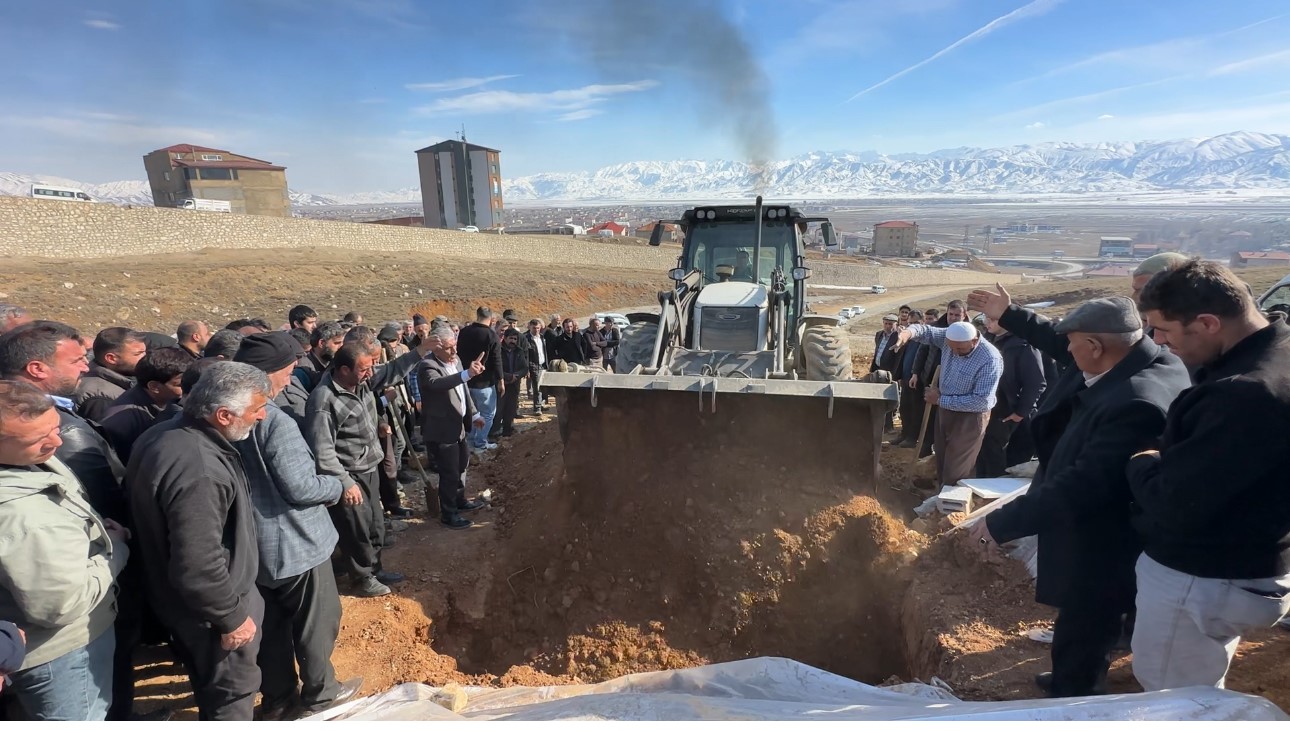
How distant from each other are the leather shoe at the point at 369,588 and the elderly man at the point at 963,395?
4274 millimetres

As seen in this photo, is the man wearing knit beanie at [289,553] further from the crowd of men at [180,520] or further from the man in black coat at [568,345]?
the man in black coat at [568,345]

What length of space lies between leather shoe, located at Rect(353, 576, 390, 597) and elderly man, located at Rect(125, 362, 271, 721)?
4.77 feet

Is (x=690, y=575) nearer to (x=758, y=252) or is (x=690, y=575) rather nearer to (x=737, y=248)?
(x=758, y=252)

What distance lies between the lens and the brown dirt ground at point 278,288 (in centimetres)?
1459

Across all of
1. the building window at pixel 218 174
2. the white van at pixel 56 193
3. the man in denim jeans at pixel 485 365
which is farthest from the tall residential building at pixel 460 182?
the man in denim jeans at pixel 485 365

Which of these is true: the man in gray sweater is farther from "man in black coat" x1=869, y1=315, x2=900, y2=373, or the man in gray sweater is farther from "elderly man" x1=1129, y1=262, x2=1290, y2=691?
"man in black coat" x1=869, y1=315, x2=900, y2=373

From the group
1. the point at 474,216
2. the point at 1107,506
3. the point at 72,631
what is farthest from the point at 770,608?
the point at 474,216

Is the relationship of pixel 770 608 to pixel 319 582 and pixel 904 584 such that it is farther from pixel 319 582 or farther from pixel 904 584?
pixel 319 582

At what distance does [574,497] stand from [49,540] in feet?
9.93

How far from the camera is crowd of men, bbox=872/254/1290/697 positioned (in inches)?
72.6

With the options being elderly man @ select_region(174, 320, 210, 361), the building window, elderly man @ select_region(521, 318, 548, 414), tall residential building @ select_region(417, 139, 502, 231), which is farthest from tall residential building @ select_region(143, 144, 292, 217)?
elderly man @ select_region(174, 320, 210, 361)

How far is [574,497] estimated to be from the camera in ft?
15.0

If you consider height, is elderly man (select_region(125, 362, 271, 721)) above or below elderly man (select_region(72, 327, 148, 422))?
below
